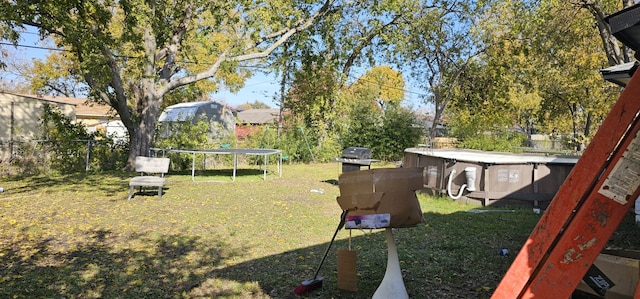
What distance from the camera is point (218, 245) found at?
19.9 feet

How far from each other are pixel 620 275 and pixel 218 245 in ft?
15.5

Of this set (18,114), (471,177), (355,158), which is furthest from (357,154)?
(18,114)

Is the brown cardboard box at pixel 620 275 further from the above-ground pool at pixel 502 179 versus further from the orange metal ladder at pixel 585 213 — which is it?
the above-ground pool at pixel 502 179

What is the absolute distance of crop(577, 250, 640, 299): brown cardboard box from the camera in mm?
2906

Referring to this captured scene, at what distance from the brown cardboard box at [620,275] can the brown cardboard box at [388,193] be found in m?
1.31

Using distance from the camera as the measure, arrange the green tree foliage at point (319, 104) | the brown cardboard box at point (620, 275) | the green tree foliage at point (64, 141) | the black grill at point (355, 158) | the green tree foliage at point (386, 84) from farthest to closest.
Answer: the green tree foliage at point (386, 84)
the green tree foliage at point (319, 104)
the green tree foliage at point (64, 141)
the black grill at point (355, 158)
the brown cardboard box at point (620, 275)

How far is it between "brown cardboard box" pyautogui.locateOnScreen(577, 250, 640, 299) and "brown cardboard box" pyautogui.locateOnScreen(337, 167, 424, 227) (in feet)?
4.31

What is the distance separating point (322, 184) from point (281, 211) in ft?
15.3

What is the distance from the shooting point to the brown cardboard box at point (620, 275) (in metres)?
2.91

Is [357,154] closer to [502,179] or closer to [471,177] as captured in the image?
[471,177]

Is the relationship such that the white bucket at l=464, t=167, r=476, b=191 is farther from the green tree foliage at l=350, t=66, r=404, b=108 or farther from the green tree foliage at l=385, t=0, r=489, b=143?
the green tree foliage at l=350, t=66, r=404, b=108

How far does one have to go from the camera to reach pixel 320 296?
13.4 ft

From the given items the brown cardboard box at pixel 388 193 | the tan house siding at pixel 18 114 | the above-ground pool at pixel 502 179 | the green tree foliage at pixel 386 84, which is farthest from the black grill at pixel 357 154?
the green tree foliage at pixel 386 84

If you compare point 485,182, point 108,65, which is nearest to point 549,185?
point 485,182
